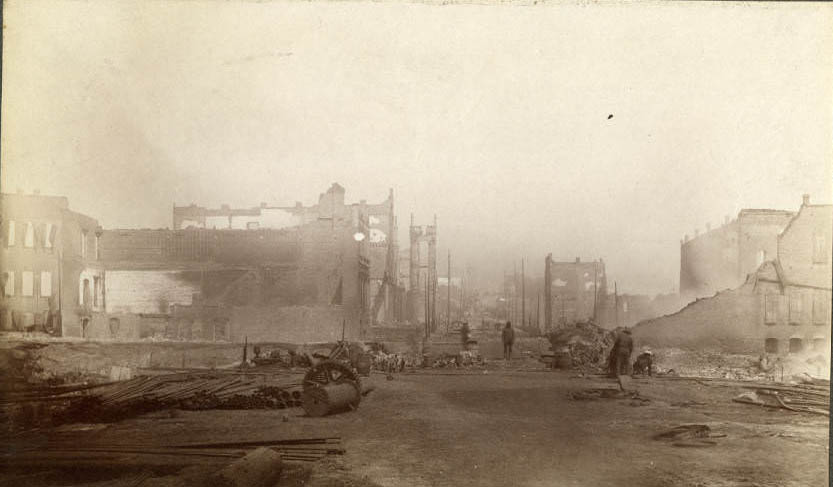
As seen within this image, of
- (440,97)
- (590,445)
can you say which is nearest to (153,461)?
(590,445)

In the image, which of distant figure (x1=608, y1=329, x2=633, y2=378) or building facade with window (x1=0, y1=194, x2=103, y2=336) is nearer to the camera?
building facade with window (x1=0, y1=194, x2=103, y2=336)

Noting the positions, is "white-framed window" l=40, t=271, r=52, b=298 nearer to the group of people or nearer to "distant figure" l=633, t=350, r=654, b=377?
the group of people

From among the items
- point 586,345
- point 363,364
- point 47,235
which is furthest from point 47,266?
point 586,345

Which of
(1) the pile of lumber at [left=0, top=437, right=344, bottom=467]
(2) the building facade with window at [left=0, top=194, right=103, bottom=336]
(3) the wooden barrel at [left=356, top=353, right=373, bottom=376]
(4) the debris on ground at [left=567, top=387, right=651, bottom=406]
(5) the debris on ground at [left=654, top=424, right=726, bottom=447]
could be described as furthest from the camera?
(3) the wooden barrel at [left=356, top=353, right=373, bottom=376]

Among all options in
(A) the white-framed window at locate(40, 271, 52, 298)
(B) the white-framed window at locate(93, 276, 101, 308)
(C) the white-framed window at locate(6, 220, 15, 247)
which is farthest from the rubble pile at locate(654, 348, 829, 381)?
(C) the white-framed window at locate(6, 220, 15, 247)

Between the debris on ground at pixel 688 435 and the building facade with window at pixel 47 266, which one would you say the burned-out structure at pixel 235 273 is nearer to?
the building facade with window at pixel 47 266

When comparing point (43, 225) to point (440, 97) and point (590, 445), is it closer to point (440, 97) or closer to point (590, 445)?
point (440, 97)

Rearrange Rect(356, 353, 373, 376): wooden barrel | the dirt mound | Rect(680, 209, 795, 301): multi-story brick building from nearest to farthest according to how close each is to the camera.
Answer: Rect(680, 209, 795, 301): multi-story brick building < Rect(356, 353, 373, 376): wooden barrel < the dirt mound
